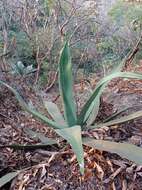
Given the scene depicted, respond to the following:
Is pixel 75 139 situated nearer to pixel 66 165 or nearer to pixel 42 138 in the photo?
pixel 66 165

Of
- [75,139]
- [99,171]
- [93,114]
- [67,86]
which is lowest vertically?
[99,171]

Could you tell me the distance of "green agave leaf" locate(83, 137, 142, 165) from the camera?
5.51 ft

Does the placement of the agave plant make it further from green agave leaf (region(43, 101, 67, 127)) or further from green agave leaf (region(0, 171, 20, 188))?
green agave leaf (region(0, 171, 20, 188))

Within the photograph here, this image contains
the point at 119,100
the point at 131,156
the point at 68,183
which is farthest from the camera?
the point at 119,100

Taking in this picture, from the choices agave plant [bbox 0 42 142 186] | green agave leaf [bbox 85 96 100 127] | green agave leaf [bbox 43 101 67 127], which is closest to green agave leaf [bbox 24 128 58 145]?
agave plant [bbox 0 42 142 186]

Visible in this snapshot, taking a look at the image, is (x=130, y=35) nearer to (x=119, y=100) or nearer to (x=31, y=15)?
(x=31, y=15)

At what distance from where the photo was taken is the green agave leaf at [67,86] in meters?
2.12

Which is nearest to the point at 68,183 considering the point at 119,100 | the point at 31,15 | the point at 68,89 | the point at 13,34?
the point at 68,89

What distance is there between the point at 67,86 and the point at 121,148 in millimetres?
573

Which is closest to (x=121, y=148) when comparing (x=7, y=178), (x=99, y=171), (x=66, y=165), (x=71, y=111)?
(x=99, y=171)

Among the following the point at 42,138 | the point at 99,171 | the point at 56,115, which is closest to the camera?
the point at 99,171

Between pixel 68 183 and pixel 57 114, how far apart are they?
58cm

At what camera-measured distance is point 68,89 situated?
2.18 metres

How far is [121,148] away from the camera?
177 centimetres
